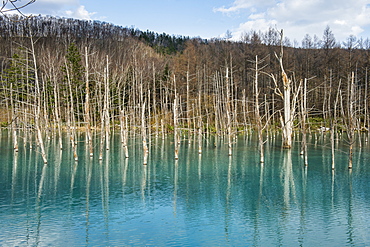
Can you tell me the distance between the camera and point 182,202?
510 inches

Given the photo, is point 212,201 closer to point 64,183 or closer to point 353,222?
point 353,222

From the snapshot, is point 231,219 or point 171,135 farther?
point 171,135

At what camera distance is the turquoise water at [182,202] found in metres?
9.59

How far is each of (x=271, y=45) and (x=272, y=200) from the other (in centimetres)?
4787

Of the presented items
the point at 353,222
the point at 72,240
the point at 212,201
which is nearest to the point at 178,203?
the point at 212,201

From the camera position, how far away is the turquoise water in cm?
959

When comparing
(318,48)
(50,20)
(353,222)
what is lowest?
(353,222)

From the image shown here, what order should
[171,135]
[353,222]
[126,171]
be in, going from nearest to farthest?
1. [353,222]
2. [126,171]
3. [171,135]

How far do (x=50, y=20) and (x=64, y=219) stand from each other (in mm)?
86998

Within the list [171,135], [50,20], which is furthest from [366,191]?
[50,20]

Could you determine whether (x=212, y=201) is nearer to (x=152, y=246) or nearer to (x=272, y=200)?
(x=272, y=200)

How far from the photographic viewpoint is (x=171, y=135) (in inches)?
1465

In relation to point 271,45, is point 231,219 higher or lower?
lower

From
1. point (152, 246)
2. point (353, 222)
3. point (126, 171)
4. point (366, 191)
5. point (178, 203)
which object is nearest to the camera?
point (152, 246)
